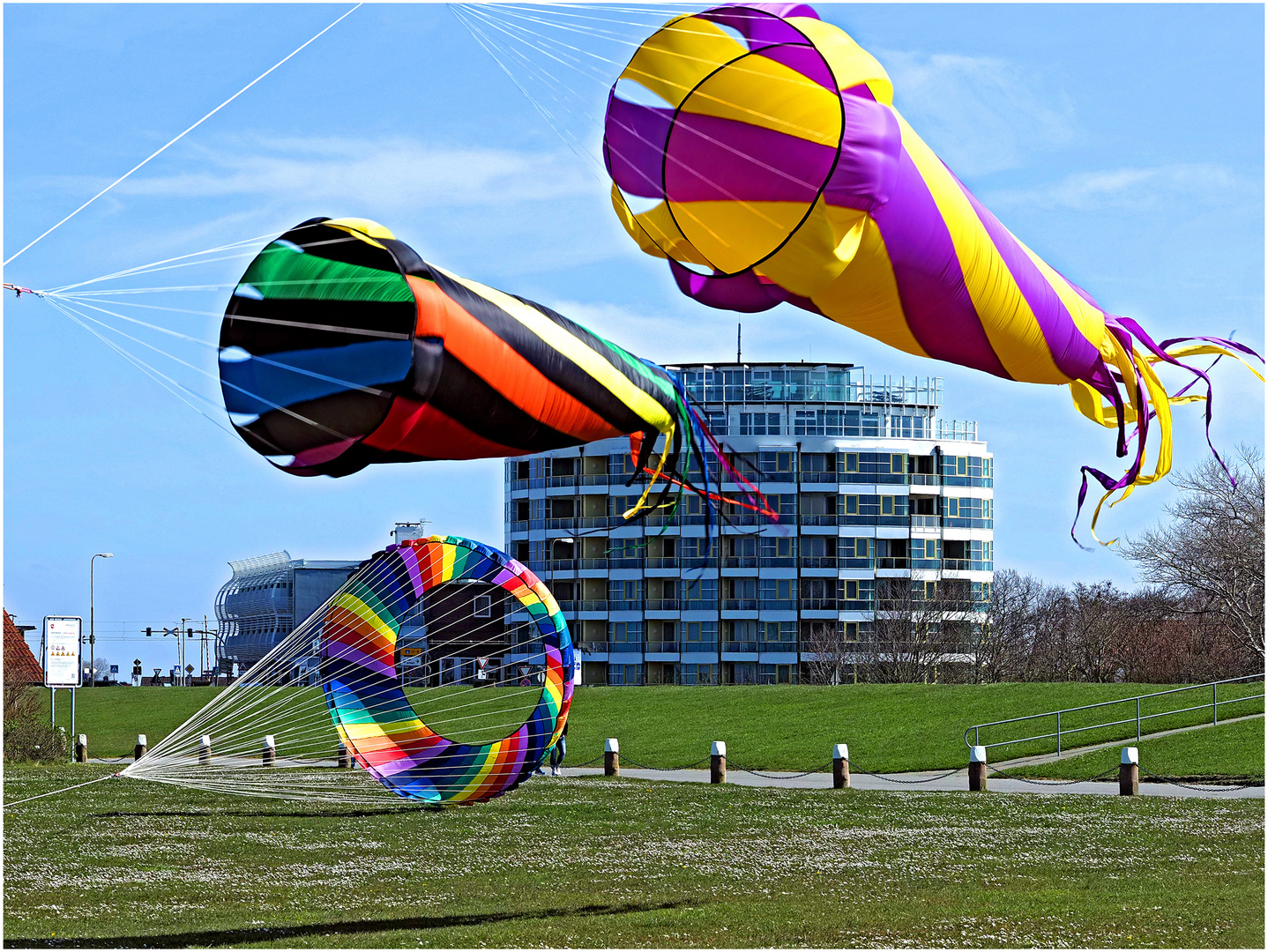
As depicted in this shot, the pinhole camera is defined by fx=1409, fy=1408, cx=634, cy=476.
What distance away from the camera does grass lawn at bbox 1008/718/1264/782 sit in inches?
1049

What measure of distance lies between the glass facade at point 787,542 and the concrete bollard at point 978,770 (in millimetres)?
53429

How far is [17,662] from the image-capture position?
42.2 metres

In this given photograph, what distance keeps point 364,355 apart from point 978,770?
2081 cm

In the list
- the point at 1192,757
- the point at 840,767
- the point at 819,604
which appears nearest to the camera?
the point at 840,767

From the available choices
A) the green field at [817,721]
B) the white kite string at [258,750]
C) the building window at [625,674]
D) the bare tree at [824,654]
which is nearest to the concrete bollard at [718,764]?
the green field at [817,721]

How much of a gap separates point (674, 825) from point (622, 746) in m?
19.4

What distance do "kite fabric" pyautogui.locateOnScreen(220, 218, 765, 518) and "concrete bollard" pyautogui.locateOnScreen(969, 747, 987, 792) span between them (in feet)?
64.9

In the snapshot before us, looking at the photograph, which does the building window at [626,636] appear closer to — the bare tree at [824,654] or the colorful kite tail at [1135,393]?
the bare tree at [824,654]

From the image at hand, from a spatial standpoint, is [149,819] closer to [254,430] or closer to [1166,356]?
[254,430]

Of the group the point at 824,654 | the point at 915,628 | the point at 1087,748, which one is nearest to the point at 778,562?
the point at 824,654

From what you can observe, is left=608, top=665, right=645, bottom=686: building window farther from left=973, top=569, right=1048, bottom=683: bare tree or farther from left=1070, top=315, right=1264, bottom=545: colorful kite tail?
left=1070, top=315, right=1264, bottom=545: colorful kite tail

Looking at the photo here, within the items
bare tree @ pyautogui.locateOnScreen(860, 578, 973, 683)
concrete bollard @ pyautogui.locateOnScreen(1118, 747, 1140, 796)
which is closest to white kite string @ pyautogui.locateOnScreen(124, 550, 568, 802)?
concrete bollard @ pyautogui.locateOnScreen(1118, 747, 1140, 796)

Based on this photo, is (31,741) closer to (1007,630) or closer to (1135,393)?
(1135,393)

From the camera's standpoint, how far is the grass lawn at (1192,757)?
26641mm
